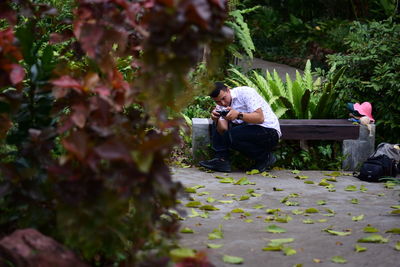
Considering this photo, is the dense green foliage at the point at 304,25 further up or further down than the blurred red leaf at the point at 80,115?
further up

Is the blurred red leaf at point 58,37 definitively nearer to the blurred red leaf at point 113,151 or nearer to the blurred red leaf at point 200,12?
the blurred red leaf at point 113,151

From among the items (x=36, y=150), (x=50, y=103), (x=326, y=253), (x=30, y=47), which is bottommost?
(x=326, y=253)

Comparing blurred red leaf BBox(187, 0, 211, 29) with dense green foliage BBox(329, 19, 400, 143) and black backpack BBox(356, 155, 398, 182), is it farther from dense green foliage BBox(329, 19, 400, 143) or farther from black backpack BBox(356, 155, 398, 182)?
dense green foliage BBox(329, 19, 400, 143)

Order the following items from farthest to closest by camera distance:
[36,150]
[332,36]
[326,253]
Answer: [332,36] → [326,253] → [36,150]

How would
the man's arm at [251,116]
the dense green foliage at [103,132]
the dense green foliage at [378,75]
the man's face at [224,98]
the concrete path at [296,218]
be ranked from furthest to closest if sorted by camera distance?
1. the dense green foliage at [378,75]
2. the man's arm at [251,116]
3. the man's face at [224,98]
4. the concrete path at [296,218]
5. the dense green foliage at [103,132]

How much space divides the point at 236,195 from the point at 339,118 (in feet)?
9.61

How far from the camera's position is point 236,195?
5.69 metres

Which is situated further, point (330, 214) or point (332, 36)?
point (332, 36)

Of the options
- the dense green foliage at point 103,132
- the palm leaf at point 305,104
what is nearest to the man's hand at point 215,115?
the palm leaf at point 305,104

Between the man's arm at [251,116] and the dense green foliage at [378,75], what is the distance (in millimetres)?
1578

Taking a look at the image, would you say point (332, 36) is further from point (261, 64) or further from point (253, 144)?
point (253, 144)

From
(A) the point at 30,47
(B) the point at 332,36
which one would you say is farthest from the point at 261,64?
(A) the point at 30,47

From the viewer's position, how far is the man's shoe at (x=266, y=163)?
7.06 meters

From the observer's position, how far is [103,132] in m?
2.51
